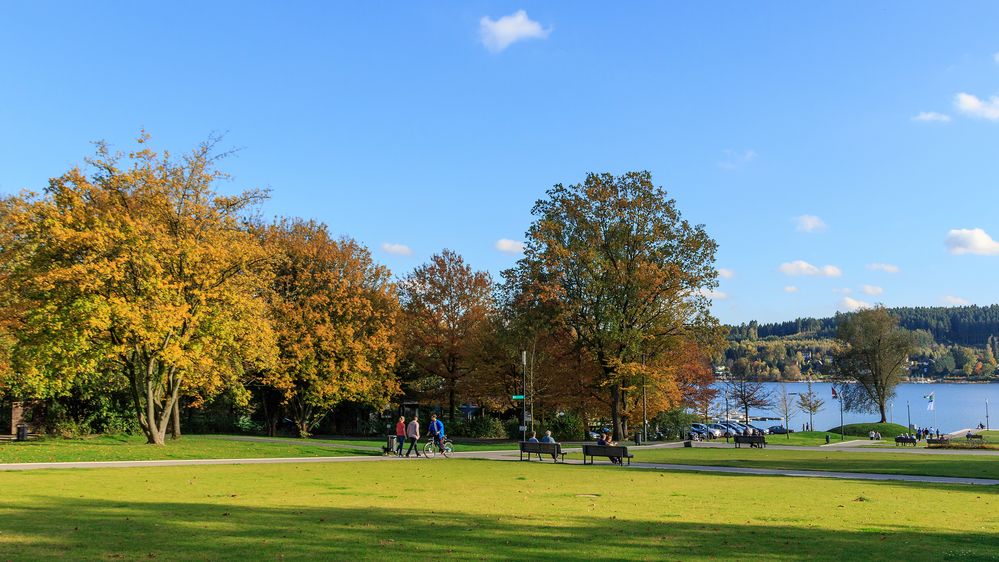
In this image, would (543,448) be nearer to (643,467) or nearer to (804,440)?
(643,467)

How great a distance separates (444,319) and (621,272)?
15025mm

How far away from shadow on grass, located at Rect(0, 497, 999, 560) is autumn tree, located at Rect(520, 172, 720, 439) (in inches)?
1415

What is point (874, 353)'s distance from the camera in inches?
3435

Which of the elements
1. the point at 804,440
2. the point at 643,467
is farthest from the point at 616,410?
the point at 643,467

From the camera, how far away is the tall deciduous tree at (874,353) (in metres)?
86.6

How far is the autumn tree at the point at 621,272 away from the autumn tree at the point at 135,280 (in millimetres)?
20345

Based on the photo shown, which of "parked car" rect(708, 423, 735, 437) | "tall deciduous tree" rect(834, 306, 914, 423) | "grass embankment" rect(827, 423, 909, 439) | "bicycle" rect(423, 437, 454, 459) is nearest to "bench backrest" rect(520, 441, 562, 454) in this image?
"bicycle" rect(423, 437, 454, 459)

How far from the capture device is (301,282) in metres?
51.7

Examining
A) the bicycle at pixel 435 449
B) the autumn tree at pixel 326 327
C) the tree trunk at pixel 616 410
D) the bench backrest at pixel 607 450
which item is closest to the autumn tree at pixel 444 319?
the autumn tree at pixel 326 327

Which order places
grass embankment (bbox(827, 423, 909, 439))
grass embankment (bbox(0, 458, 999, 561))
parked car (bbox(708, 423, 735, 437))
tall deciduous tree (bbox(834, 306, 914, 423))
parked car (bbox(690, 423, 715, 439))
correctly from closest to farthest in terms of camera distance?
grass embankment (bbox(0, 458, 999, 561)) → parked car (bbox(690, 423, 715, 439)) → parked car (bbox(708, 423, 735, 437)) → grass embankment (bbox(827, 423, 909, 439)) → tall deciduous tree (bbox(834, 306, 914, 423))

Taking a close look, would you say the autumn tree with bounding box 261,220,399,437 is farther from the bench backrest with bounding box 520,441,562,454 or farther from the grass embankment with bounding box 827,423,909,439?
the grass embankment with bounding box 827,423,909,439

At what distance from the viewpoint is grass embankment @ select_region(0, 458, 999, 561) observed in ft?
32.0

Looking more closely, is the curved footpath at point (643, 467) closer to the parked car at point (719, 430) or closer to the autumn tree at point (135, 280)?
the autumn tree at point (135, 280)

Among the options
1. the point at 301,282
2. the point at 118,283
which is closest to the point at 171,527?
the point at 118,283
